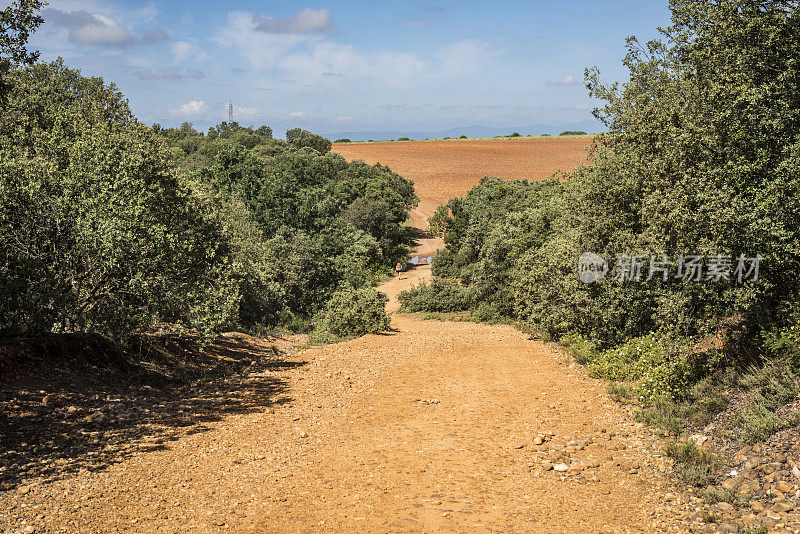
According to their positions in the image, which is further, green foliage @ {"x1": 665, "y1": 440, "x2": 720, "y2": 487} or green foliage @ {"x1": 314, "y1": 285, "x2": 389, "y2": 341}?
green foliage @ {"x1": 314, "y1": 285, "x2": 389, "y2": 341}

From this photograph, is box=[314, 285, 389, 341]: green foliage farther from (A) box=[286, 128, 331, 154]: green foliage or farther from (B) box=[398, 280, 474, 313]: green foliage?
(A) box=[286, 128, 331, 154]: green foliage

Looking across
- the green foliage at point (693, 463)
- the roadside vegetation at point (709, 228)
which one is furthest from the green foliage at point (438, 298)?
the green foliage at point (693, 463)

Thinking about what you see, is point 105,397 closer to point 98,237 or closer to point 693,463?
point 98,237

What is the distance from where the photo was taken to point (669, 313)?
966cm

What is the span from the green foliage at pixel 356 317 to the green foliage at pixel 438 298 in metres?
8.87

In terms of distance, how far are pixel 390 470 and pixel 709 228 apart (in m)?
6.11

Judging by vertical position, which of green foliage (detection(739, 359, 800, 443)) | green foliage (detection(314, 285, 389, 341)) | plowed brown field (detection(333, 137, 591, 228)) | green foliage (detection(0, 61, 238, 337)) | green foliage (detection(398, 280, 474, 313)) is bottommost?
green foliage (detection(398, 280, 474, 313))

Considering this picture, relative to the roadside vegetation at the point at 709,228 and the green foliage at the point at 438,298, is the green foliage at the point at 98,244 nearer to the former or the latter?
the roadside vegetation at the point at 709,228

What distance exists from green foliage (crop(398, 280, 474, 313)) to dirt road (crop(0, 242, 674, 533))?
1637 cm

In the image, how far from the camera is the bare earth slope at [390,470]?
20.4 feet

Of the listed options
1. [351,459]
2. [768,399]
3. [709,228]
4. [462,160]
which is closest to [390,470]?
[351,459]

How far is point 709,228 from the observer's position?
8.90m

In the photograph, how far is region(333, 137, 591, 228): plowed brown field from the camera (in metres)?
66.4

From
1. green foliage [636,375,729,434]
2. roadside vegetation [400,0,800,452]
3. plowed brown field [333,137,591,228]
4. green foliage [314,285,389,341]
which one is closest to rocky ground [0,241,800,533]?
green foliage [636,375,729,434]
